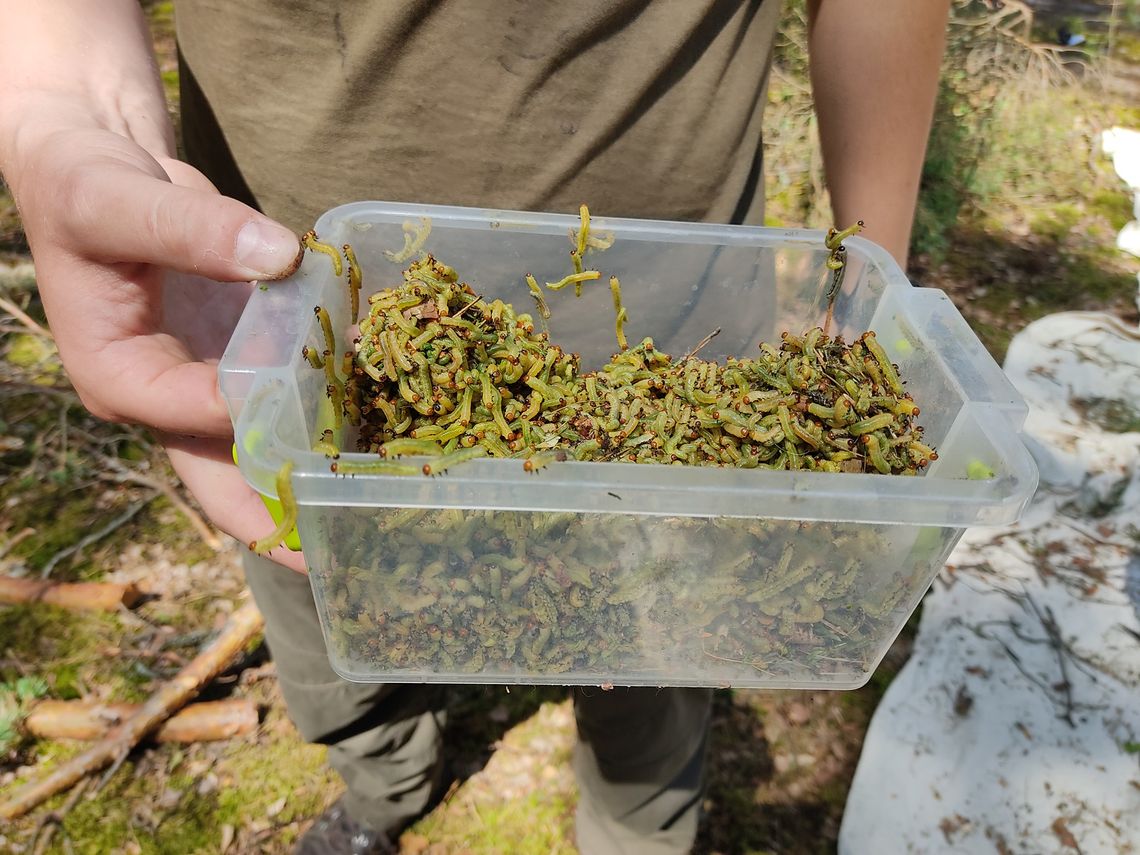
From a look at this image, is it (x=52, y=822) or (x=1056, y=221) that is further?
(x=1056, y=221)

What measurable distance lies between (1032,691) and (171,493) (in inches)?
185

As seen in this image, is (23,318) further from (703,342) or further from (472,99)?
(703,342)

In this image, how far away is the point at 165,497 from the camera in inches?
181

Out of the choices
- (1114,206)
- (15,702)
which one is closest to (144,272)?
(15,702)

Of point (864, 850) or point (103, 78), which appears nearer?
point (103, 78)

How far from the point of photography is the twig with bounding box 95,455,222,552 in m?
4.41

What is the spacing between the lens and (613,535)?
1.53 metres

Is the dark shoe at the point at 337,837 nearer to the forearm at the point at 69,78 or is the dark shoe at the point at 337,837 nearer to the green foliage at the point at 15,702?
the green foliage at the point at 15,702

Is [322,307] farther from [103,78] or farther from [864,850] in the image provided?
[864,850]

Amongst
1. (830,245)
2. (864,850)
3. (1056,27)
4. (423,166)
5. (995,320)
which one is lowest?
(864,850)

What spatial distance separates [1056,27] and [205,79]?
30.2 feet

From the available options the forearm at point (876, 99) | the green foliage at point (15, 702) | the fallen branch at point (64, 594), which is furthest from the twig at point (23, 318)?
the forearm at point (876, 99)

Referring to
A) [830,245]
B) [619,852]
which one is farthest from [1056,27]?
[619,852]

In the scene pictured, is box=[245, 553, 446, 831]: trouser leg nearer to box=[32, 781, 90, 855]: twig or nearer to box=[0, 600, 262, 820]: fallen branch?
box=[0, 600, 262, 820]: fallen branch
